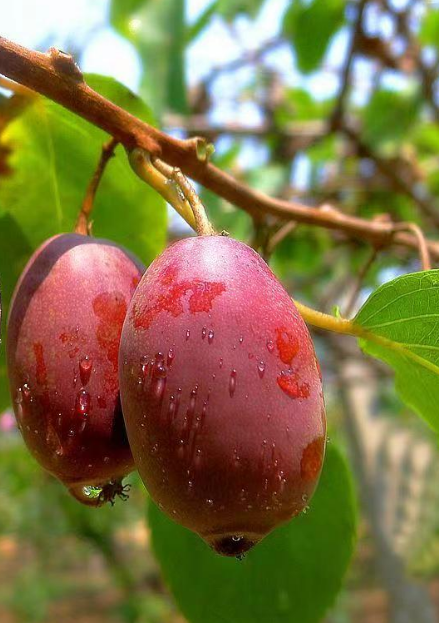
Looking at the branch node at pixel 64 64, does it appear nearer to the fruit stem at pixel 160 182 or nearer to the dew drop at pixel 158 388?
the fruit stem at pixel 160 182

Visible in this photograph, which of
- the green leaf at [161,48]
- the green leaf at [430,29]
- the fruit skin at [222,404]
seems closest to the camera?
the fruit skin at [222,404]

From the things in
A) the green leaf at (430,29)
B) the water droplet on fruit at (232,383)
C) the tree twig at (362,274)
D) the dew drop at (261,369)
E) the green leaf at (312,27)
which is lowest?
the water droplet on fruit at (232,383)

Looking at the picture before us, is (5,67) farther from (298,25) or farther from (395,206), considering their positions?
(395,206)

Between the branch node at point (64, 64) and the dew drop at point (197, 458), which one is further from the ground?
the branch node at point (64, 64)

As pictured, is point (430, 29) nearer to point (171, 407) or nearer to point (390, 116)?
point (390, 116)

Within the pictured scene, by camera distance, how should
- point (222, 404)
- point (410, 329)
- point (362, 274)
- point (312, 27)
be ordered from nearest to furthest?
point (222, 404), point (410, 329), point (362, 274), point (312, 27)

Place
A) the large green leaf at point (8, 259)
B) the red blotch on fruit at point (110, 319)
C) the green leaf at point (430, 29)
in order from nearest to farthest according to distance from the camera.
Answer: the red blotch on fruit at point (110, 319) → the large green leaf at point (8, 259) → the green leaf at point (430, 29)

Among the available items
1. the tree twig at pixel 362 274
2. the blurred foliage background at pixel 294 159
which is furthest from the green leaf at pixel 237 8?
the tree twig at pixel 362 274

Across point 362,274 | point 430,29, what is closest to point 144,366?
point 362,274
